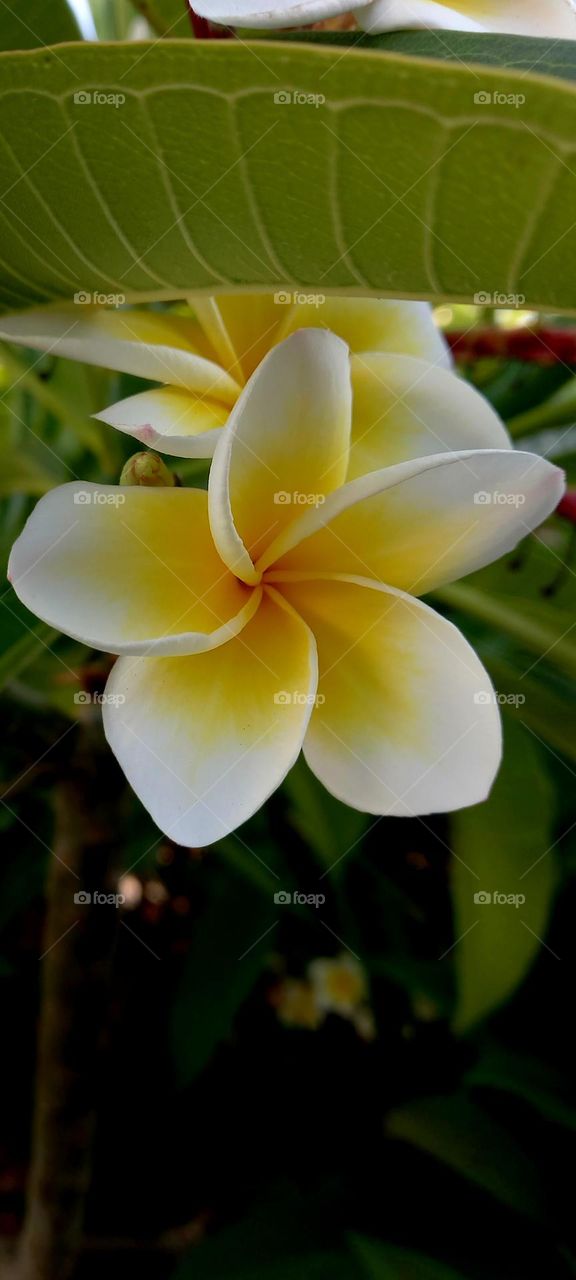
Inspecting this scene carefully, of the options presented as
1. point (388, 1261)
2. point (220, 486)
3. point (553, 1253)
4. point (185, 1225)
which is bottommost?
point (185, 1225)

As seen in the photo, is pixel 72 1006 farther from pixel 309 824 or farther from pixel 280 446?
pixel 280 446

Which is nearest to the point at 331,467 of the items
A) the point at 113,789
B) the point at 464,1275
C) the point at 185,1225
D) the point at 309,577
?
the point at 309,577

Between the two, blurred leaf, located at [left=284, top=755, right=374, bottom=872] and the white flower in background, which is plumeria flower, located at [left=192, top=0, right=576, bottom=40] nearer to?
blurred leaf, located at [left=284, top=755, right=374, bottom=872]

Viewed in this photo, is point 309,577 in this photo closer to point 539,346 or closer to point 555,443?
point 539,346

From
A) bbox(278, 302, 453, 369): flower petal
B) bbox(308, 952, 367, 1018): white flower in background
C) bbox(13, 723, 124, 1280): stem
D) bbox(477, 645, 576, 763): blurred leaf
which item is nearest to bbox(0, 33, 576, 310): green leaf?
bbox(278, 302, 453, 369): flower petal

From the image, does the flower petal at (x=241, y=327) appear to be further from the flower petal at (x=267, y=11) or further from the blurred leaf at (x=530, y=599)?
the blurred leaf at (x=530, y=599)

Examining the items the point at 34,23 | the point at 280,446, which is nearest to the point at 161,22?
the point at 34,23

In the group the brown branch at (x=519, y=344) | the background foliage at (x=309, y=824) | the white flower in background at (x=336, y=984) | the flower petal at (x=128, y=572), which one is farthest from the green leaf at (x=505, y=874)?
the white flower in background at (x=336, y=984)
